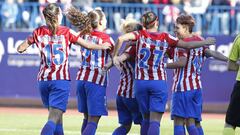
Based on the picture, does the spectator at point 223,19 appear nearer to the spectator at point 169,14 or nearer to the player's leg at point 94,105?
the spectator at point 169,14

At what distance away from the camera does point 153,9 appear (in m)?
22.5

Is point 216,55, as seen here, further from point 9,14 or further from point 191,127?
point 9,14

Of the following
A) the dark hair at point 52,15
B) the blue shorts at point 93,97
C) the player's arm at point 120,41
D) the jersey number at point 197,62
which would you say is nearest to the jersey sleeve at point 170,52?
the jersey number at point 197,62

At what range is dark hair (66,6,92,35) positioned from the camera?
12.3 m

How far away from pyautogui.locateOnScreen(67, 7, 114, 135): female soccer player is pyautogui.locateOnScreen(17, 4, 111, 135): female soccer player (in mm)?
712

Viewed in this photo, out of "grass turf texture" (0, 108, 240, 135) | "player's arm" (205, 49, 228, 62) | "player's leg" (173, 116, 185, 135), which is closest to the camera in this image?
"player's leg" (173, 116, 185, 135)

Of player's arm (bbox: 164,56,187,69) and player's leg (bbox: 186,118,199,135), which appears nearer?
player's arm (bbox: 164,56,187,69)

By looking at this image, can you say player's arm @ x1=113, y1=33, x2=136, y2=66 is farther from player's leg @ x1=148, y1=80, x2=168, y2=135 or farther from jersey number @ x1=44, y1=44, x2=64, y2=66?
jersey number @ x1=44, y1=44, x2=64, y2=66

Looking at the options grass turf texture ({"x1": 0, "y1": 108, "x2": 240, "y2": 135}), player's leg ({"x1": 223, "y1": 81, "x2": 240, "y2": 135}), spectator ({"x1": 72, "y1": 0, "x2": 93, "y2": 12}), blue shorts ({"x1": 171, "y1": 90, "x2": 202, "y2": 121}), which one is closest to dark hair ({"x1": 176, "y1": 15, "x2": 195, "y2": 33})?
blue shorts ({"x1": 171, "y1": 90, "x2": 202, "y2": 121})

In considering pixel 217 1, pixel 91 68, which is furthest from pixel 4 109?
pixel 91 68

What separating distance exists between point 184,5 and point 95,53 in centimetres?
1039

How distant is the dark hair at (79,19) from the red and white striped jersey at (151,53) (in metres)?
0.87

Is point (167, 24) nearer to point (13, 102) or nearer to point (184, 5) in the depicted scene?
point (184, 5)

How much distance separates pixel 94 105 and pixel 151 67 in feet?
3.40
